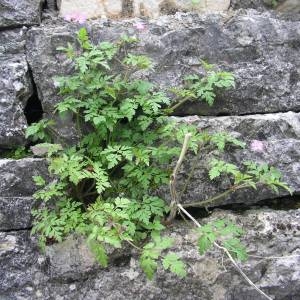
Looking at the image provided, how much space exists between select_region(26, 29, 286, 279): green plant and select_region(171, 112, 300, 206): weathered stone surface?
5.0 inches

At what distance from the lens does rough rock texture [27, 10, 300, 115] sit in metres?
3.35

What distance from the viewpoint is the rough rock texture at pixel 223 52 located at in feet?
11.0

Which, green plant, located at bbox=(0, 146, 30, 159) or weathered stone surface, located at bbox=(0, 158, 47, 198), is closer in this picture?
weathered stone surface, located at bbox=(0, 158, 47, 198)

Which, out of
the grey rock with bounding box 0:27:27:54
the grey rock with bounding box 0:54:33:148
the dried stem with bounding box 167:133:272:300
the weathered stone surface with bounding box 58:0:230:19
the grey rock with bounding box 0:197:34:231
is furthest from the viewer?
the weathered stone surface with bounding box 58:0:230:19

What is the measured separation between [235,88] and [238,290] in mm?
1421

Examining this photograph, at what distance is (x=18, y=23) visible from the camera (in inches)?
134

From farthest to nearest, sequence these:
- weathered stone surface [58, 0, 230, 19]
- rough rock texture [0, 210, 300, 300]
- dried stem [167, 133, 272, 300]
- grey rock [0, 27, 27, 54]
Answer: weathered stone surface [58, 0, 230, 19], grey rock [0, 27, 27, 54], rough rock texture [0, 210, 300, 300], dried stem [167, 133, 272, 300]

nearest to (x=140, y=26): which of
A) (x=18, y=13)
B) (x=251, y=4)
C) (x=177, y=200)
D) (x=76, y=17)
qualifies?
(x=76, y=17)

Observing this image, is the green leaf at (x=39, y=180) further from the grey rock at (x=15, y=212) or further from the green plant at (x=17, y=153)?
the green plant at (x=17, y=153)

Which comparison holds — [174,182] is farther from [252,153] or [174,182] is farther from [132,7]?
[132,7]

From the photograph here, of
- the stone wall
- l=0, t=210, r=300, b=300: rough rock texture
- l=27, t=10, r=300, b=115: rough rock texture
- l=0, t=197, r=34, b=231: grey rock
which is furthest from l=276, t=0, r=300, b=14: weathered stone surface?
l=0, t=197, r=34, b=231: grey rock

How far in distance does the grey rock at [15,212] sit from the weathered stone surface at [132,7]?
147cm

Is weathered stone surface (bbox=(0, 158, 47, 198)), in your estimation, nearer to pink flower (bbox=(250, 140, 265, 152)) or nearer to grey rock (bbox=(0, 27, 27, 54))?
grey rock (bbox=(0, 27, 27, 54))

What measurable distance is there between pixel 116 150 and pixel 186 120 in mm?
603
